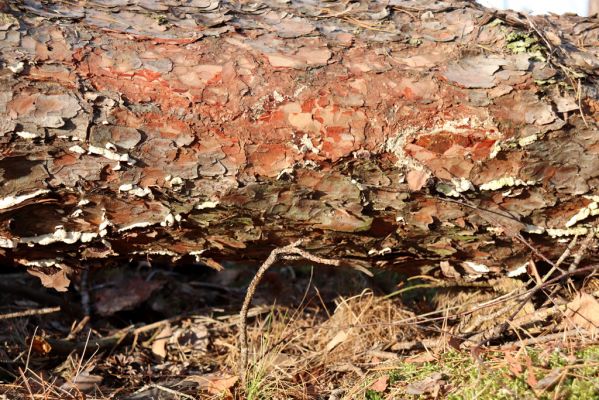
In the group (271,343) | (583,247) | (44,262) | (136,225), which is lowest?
(271,343)

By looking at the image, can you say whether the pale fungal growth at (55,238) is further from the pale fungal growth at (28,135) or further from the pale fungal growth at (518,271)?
the pale fungal growth at (518,271)

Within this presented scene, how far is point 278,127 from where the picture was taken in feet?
7.02

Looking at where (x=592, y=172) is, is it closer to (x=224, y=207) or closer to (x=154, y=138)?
(x=224, y=207)

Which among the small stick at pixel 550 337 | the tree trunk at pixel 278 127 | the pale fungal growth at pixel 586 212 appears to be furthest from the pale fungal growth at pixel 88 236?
the pale fungal growth at pixel 586 212

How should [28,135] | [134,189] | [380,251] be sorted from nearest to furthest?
[28,135] → [134,189] → [380,251]

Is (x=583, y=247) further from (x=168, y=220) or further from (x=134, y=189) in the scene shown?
(x=134, y=189)

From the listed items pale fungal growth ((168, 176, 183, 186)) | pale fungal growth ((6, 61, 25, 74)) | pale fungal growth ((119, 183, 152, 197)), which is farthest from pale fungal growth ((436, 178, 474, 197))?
pale fungal growth ((6, 61, 25, 74))

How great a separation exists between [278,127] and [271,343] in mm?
1051

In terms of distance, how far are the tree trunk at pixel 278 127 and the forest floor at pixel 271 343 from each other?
499 mm

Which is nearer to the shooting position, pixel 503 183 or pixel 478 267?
pixel 503 183

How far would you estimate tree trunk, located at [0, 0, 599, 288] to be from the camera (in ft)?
6.79

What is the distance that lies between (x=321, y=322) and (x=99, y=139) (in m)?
1.56

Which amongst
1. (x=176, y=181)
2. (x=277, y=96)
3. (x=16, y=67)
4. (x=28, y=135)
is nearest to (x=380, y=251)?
(x=277, y=96)

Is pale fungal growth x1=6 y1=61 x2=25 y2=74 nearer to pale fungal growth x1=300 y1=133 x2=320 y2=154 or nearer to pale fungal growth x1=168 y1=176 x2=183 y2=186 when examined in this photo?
pale fungal growth x1=168 y1=176 x2=183 y2=186
